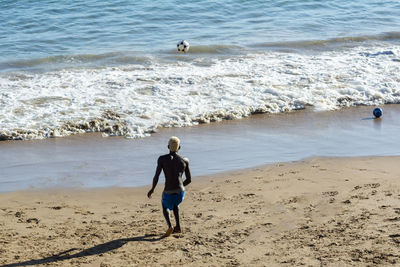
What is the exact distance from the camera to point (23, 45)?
18.8 metres

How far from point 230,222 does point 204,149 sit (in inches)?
124

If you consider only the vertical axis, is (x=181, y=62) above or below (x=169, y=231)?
above

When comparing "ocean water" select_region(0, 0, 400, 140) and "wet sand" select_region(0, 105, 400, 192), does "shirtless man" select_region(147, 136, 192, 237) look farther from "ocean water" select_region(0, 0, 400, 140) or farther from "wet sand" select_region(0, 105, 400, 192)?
"ocean water" select_region(0, 0, 400, 140)

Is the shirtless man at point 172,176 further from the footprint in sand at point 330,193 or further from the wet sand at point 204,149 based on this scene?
the footprint in sand at point 330,193

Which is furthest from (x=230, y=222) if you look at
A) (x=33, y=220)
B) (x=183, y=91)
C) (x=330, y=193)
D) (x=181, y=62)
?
(x=181, y=62)

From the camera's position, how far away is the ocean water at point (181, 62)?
1242 cm

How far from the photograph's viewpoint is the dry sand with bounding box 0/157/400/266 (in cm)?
638

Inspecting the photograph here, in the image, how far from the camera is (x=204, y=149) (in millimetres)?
10328

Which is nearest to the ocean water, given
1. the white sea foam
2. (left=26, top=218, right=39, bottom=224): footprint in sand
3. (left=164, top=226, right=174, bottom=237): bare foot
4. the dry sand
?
the white sea foam

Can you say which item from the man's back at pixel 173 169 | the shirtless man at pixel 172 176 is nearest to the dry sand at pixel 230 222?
the shirtless man at pixel 172 176

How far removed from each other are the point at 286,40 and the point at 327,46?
145cm

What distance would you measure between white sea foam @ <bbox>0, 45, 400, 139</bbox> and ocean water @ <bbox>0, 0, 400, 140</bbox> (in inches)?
1.1

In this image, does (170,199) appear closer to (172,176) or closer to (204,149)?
(172,176)

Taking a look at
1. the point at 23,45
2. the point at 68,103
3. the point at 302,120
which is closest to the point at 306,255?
the point at 302,120
